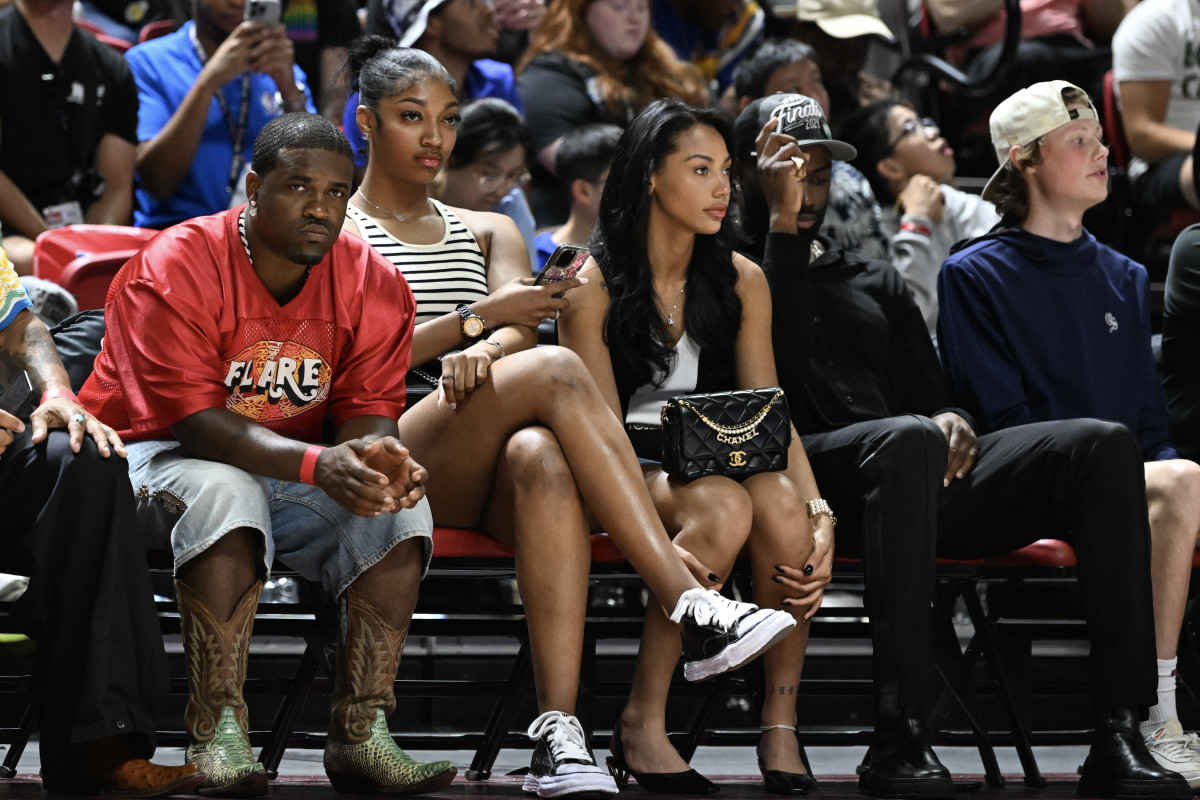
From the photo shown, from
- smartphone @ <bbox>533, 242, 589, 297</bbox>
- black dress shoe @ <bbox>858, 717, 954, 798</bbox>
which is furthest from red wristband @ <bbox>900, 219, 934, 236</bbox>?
black dress shoe @ <bbox>858, 717, 954, 798</bbox>

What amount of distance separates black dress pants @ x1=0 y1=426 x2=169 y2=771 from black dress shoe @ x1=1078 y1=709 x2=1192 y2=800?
174 cm

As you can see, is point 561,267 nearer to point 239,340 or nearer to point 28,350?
point 239,340

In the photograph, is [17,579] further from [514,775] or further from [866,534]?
[866,534]

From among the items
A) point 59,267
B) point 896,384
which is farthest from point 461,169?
point 896,384

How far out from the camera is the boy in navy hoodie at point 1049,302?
11.3ft

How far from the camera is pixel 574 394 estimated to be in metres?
2.74

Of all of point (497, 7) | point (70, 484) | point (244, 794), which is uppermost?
point (497, 7)

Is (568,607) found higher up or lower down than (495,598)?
higher up

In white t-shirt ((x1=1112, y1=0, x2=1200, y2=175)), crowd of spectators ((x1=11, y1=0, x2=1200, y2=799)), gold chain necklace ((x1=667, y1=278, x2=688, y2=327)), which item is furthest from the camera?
white t-shirt ((x1=1112, y1=0, x2=1200, y2=175))

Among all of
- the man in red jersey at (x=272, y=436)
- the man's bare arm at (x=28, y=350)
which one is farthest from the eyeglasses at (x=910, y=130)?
the man's bare arm at (x=28, y=350)

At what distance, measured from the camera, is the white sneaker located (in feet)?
9.64

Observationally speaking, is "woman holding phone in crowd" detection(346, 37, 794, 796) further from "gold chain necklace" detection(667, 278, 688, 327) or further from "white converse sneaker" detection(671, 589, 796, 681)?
"gold chain necklace" detection(667, 278, 688, 327)

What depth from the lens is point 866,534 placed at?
2.88 metres

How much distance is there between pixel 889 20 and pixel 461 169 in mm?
2419
